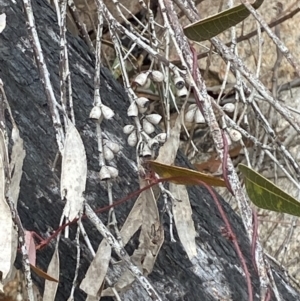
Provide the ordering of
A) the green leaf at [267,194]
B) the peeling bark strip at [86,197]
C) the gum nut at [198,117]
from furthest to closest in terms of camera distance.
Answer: the peeling bark strip at [86,197], the gum nut at [198,117], the green leaf at [267,194]

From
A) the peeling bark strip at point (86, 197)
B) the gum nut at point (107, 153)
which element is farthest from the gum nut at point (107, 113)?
the peeling bark strip at point (86, 197)

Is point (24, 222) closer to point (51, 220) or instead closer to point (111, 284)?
point (51, 220)

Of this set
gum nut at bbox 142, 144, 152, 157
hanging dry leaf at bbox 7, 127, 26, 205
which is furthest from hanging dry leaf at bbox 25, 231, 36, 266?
gum nut at bbox 142, 144, 152, 157

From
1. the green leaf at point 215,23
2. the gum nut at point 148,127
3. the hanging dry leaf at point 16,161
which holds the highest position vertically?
the green leaf at point 215,23

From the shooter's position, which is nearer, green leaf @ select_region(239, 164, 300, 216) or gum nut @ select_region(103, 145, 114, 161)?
green leaf @ select_region(239, 164, 300, 216)

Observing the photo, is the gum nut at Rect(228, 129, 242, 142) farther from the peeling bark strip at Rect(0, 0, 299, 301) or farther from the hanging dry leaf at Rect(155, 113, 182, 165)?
the peeling bark strip at Rect(0, 0, 299, 301)

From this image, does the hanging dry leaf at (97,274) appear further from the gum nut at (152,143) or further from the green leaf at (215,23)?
the green leaf at (215,23)
